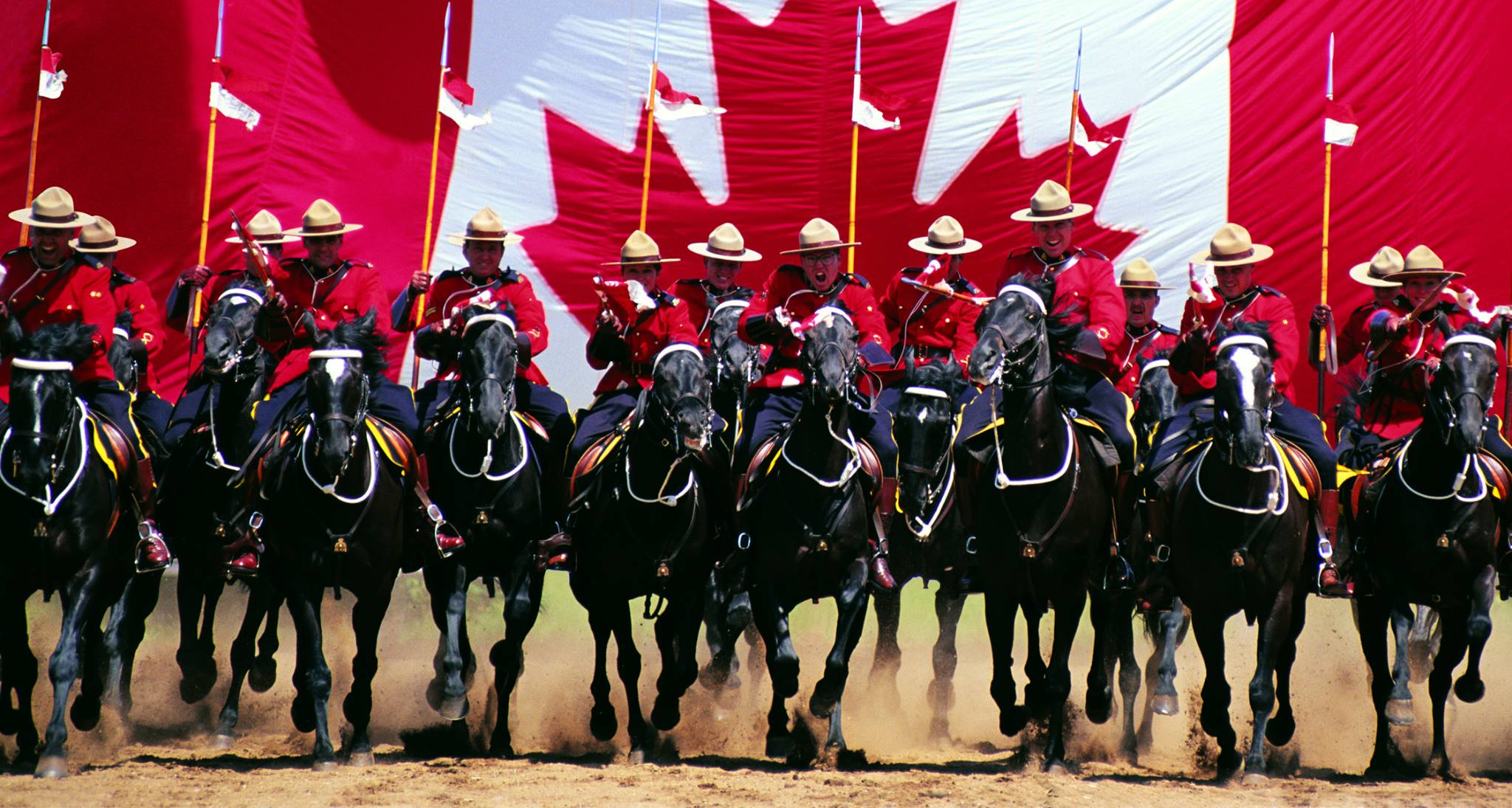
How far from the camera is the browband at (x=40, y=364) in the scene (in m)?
9.53

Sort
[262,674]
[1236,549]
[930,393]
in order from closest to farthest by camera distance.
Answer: [1236,549]
[930,393]
[262,674]

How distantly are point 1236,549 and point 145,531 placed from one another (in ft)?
22.0

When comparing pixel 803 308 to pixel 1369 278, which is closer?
pixel 803 308

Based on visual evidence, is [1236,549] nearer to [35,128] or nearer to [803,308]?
[803,308]

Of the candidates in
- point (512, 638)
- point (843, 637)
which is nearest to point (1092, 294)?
point (843, 637)

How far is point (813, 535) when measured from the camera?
1020cm

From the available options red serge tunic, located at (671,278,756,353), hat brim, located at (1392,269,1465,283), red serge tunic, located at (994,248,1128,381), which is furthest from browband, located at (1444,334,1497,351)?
red serge tunic, located at (671,278,756,353)

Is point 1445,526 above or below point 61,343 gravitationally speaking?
below

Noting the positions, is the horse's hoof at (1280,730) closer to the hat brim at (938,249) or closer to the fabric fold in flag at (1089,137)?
the hat brim at (938,249)

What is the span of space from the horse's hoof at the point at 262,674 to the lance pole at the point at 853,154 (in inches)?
261

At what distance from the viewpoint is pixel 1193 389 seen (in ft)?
37.5

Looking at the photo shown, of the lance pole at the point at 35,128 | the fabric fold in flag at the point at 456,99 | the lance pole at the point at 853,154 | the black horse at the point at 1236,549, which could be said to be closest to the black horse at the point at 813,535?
the black horse at the point at 1236,549

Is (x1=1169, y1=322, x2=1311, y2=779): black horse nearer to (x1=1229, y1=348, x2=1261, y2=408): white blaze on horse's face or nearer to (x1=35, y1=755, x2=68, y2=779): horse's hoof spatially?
(x1=1229, y1=348, x2=1261, y2=408): white blaze on horse's face

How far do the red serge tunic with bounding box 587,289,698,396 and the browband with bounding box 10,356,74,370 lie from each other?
348cm
